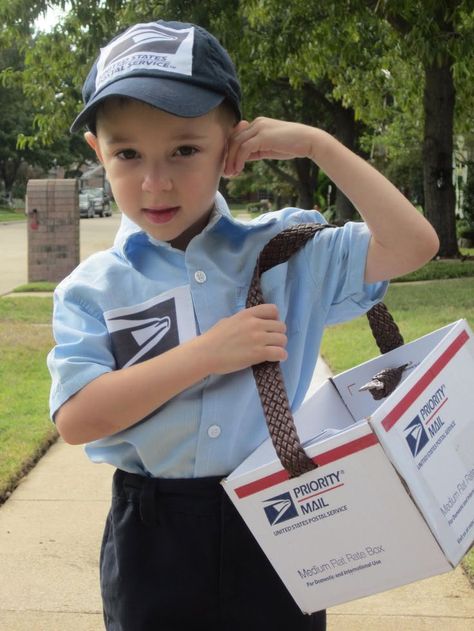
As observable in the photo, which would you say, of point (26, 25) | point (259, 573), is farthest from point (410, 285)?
point (259, 573)

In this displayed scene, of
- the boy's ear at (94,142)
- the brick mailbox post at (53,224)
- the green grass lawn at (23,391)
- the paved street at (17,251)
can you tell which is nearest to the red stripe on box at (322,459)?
the boy's ear at (94,142)

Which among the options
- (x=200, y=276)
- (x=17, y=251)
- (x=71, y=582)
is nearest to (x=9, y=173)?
(x=17, y=251)

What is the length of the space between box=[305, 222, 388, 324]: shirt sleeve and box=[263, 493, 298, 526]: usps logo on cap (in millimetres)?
475

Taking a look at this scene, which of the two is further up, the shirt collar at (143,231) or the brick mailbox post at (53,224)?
the shirt collar at (143,231)

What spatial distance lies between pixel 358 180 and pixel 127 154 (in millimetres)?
412

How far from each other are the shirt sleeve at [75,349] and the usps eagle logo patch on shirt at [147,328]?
0.02m

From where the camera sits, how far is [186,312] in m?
1.79

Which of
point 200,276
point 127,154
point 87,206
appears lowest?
point 87,206

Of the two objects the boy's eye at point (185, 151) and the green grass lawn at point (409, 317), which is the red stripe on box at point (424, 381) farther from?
the green grass lawn at point (409, 317)

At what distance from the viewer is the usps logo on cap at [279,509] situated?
5.12 ft

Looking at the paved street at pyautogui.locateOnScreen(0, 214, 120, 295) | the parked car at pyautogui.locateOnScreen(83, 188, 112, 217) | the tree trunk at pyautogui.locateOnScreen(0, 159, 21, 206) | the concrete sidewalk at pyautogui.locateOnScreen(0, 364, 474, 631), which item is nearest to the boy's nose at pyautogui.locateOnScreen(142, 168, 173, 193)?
the concrete sidewalk at pyautogui.locateOnScreen(0, 364, 474, 631)

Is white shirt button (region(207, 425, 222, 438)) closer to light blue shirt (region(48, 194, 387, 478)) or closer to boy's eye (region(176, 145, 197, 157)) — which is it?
light blue shirt (region(48, 194, 387, 478))

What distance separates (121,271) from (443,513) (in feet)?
2.40

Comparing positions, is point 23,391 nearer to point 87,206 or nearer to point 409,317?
point 409,317
